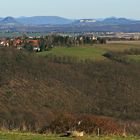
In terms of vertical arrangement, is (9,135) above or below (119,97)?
above

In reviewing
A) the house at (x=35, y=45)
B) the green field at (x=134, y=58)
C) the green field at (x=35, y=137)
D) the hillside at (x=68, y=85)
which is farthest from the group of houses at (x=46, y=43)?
the green field at (x=35, y=137)

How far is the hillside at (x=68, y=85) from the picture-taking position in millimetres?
51781

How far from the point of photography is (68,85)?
204ft

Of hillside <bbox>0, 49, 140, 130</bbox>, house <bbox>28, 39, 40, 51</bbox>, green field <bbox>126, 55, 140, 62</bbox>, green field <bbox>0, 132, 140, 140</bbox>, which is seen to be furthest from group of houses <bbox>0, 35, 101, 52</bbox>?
green field <bbox>0, 132, 140, 140</bbox>

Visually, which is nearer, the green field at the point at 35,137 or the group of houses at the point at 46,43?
the green field at the point at 35,137

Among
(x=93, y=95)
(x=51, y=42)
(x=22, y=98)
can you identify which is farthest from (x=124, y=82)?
(x=51, y=42)

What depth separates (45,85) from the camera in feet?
204

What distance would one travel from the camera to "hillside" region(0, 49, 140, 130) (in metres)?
51.8

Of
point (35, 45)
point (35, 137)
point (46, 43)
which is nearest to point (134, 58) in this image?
point (46, 43)

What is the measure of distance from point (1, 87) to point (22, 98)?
544 centimetres

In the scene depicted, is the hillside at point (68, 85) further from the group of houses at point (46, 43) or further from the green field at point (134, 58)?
the group of houses at point (46, 43)

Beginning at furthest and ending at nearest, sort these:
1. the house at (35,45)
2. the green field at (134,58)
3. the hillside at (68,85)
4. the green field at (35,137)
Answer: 1. the house at (35,45)
2. the green field at (134,58)
3. the hillside at (68,85)
4. the green field at (35,137)

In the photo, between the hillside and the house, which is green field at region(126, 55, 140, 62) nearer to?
the hillside

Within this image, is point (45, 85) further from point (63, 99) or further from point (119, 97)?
point (119, 97)
